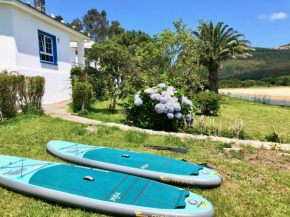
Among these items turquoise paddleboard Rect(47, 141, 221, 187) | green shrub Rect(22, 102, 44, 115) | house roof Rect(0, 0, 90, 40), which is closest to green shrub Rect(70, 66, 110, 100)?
house roof Rect(0, 0, 90, 40)

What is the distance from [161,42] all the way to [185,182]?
9.13 m

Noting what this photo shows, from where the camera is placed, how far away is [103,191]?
2.98 metres

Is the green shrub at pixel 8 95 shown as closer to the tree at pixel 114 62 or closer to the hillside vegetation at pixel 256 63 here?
the tree at pixel 114 62

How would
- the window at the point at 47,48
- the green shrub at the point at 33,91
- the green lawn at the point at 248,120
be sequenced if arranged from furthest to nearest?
the window at the point at 47,48 → the green shrub at the point at 33,91 → the green lawn at the point at 248,120

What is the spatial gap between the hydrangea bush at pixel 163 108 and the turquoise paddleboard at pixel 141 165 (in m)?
2.95

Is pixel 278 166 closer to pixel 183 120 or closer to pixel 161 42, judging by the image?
pixel 183 120

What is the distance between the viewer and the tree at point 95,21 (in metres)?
49.8

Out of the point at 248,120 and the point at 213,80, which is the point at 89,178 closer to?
the point at 248,120

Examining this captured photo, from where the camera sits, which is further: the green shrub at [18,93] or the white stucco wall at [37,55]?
the white stucco wall at [37,55]

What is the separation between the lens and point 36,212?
2830 mm

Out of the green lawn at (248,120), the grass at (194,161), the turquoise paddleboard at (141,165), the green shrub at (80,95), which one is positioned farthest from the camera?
the green shrub at (80,95)

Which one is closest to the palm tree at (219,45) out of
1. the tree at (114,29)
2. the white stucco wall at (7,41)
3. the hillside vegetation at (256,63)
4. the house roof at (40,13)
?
the house roof at (40,13)

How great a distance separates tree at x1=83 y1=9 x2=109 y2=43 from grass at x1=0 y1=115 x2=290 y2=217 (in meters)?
45.9

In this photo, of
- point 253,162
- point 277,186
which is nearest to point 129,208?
point 277,186
